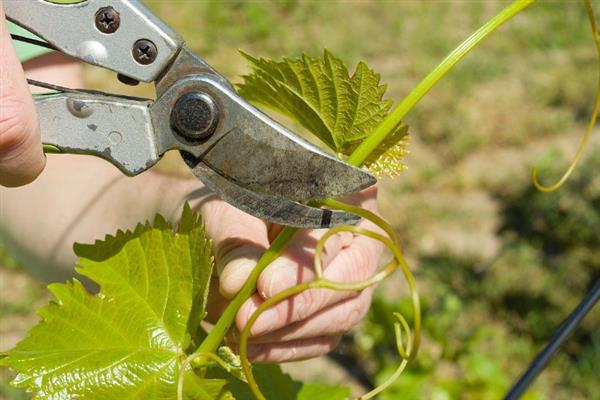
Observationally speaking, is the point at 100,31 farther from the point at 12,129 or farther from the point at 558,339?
the point at 558,339

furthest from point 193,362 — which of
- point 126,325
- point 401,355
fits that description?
point 401,355

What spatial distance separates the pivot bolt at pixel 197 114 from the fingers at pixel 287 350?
250mm

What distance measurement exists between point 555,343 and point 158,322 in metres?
0.41

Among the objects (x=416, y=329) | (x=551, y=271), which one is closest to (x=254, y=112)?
(x=416, y=329)

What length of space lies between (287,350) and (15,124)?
1.30 feet

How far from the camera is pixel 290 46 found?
3.42 meters

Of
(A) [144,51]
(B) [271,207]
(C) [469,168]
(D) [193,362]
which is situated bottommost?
(C) [469,168]

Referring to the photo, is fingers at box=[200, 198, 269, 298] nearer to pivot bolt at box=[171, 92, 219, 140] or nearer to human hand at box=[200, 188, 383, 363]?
human hand at box=[200, 188, 383, 363]

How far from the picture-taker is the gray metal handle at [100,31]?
774 millimetres

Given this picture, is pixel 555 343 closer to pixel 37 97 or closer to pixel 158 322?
pixel 158 322

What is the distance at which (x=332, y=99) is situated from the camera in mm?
785

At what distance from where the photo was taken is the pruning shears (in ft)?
2.52

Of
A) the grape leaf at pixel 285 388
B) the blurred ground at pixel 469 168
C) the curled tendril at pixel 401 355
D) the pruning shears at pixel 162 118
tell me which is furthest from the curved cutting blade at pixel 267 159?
the blurred ground at pixel 469 168

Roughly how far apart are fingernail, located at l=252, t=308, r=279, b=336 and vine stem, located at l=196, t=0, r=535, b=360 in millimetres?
59
